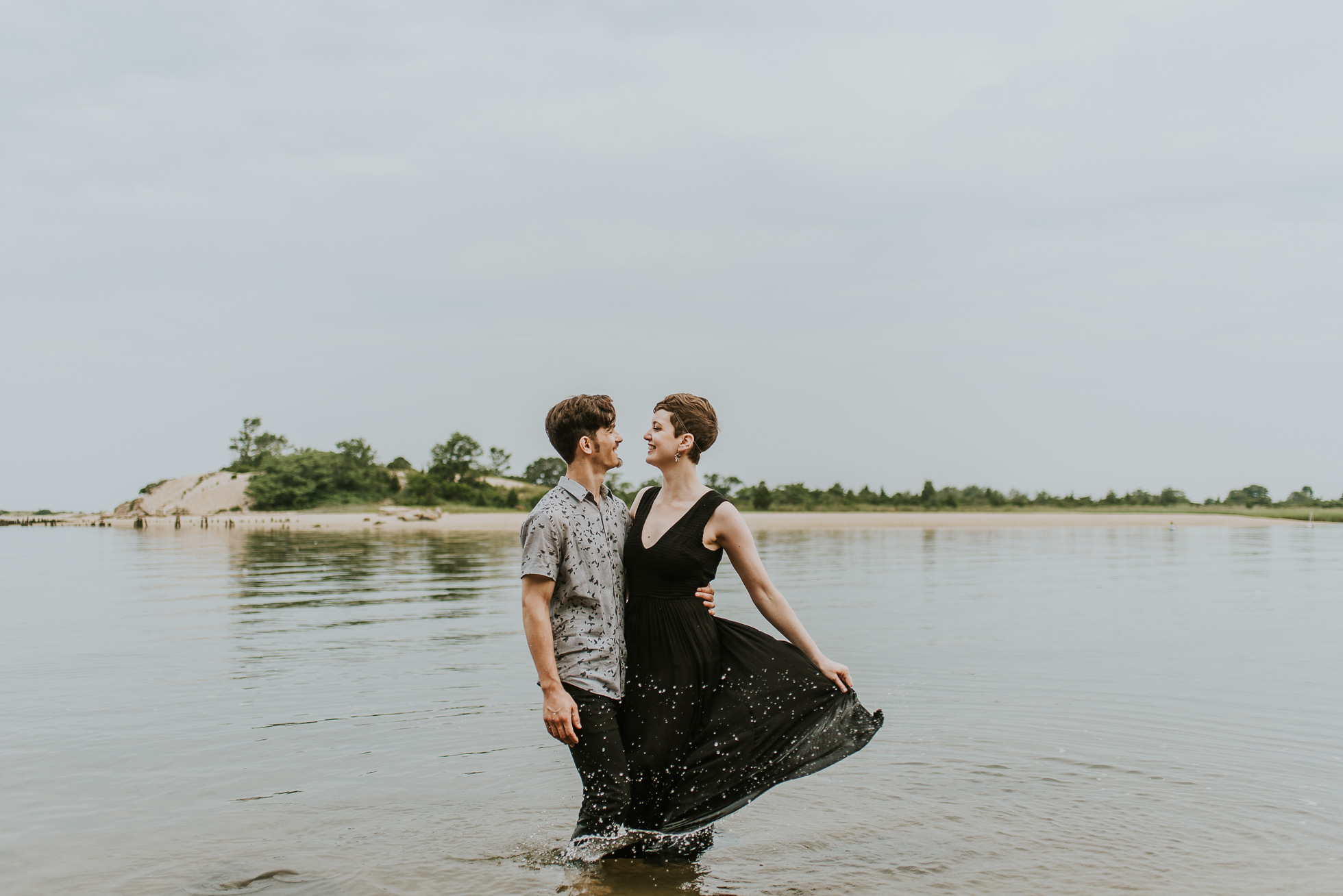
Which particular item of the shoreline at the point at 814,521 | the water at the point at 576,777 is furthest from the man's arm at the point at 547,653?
the shoreline at the point at 814,521

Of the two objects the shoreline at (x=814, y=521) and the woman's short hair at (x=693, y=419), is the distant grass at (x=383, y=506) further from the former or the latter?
the woman's short hair at (x=693, y=419)

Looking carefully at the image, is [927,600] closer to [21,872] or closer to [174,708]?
[174,708]

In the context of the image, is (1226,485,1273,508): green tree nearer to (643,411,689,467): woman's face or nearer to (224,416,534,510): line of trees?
(224,416,534,510): line of trees

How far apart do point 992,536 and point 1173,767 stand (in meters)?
39.3

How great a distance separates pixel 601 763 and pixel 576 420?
5.07 ft

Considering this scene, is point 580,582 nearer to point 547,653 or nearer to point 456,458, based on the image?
point 547,653

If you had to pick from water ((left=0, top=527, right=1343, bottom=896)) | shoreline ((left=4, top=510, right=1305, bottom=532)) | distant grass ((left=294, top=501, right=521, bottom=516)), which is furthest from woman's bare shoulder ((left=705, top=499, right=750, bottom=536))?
distant grass ((left=294, top=501, right=521, bottom=516))

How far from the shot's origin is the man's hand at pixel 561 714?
4266 millimetres

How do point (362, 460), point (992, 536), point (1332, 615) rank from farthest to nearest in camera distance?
1. point (362, 460)
2. point (992, 536)
3. point (1332, 615)

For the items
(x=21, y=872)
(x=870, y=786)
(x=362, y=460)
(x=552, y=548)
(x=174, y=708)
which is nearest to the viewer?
(x=552, y=548)

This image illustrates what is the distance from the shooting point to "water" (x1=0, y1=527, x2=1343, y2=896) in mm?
5059

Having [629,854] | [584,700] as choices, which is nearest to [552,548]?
[584,700]

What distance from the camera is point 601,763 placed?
4.43m

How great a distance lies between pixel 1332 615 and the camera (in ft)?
51.2
